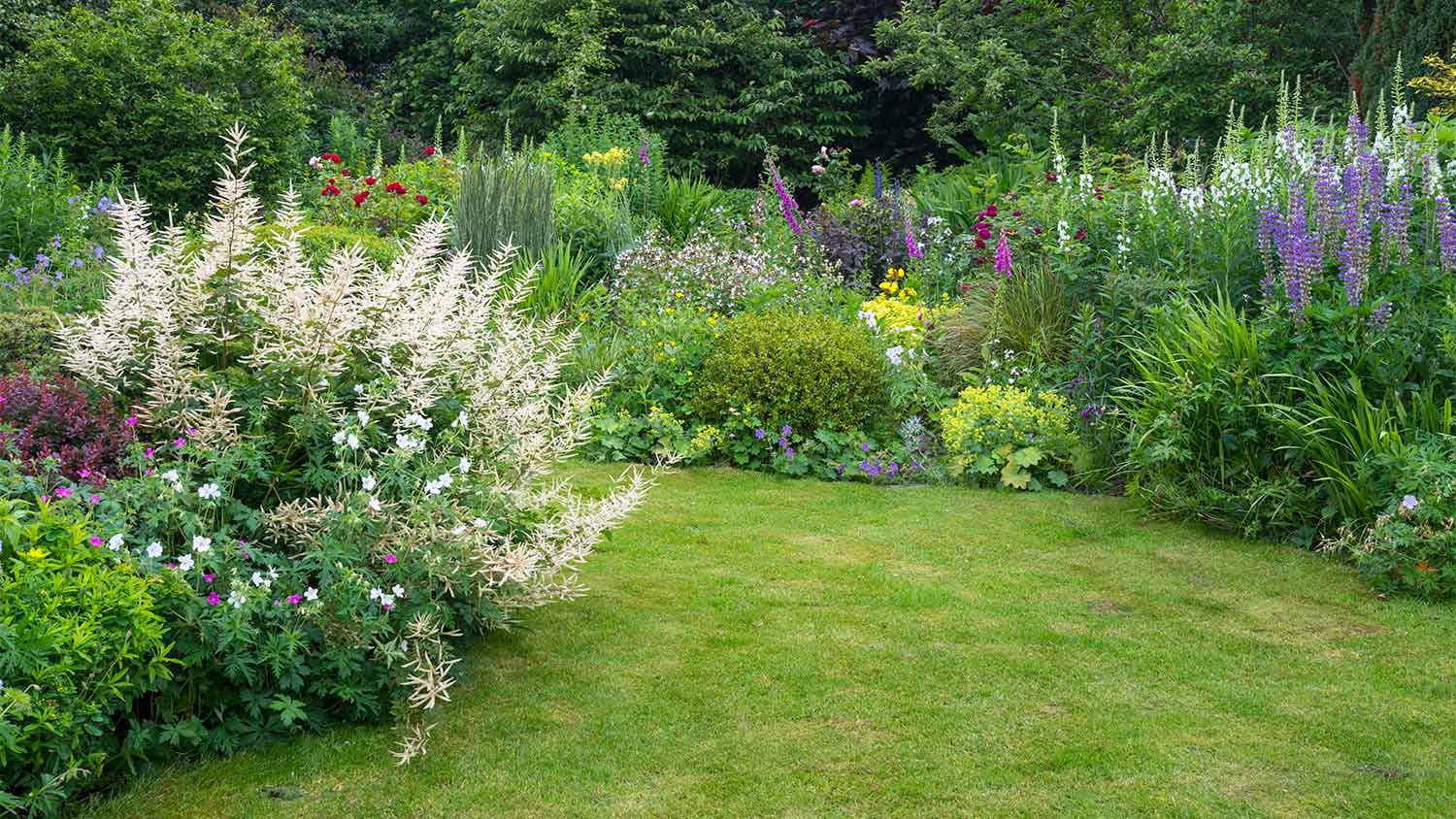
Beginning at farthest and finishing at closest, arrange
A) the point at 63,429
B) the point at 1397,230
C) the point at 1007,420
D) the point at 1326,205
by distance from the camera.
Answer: the point at 1007,420, the point at 1326,205, the point at 1397,230, the point at 63,429

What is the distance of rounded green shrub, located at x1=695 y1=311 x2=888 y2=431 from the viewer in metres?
7.10

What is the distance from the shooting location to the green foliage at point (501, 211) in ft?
30.8

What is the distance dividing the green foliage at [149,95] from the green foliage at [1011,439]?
297 inches

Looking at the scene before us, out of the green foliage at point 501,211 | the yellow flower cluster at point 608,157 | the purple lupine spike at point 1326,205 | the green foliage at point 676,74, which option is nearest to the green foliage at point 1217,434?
the purple lupine spike at point 1326,205

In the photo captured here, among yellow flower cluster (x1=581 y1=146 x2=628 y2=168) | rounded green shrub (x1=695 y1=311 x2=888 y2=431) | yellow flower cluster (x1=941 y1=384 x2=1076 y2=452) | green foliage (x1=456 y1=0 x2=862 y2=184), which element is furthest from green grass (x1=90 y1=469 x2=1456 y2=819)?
green foliage (x1=456 y1=0 x2=862 y2=184)

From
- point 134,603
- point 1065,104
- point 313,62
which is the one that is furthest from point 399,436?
point 313,62

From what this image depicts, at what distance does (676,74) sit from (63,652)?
1504 centimetres

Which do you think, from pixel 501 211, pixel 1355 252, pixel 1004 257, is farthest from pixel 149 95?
pixel 1355 252

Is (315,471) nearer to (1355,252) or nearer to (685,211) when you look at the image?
(1355,252)

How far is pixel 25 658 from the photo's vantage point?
2.76 meters

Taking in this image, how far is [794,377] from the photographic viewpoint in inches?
280

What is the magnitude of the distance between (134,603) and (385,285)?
136 centimetres

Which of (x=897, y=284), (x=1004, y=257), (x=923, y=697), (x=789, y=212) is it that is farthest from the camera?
(x=789, y=212)

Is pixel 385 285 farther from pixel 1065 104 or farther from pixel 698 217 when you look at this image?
pixel 1065 104
